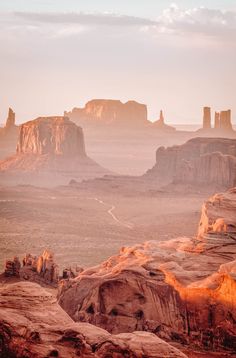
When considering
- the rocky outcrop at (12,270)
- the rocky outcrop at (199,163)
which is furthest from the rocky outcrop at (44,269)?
the rocky outcrop at (199,163)

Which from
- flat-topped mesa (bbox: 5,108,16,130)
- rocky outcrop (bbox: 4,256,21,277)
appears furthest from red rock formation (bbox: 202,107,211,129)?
rocky outcrop (bbox: 4,256,21,277)

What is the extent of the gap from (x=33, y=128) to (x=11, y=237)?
2981 inches

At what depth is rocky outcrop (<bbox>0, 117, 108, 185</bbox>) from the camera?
409 ft

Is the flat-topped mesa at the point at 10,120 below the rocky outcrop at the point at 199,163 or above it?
above

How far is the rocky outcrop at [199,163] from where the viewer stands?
91688 millimetres

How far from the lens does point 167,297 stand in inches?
835

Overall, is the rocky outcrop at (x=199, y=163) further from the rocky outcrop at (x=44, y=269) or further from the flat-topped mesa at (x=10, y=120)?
the flat-topped mesa at (x=10, y=120)

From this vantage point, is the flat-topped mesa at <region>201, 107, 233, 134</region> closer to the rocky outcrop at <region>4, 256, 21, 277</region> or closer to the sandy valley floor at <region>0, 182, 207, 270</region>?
the sandy valley floor at <region>0, 182, 207, 270</region>

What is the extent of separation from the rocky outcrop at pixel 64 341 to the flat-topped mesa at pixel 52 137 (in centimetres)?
11323

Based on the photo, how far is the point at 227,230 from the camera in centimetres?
2669

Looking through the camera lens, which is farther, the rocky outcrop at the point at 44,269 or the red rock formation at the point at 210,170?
the red rock formation at the point at 210,170

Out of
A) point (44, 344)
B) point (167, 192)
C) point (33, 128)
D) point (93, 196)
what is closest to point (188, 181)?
point (167, 192)

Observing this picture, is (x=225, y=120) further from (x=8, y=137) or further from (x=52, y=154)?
(x=52, y=154)

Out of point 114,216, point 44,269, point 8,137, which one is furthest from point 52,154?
point 44,269
